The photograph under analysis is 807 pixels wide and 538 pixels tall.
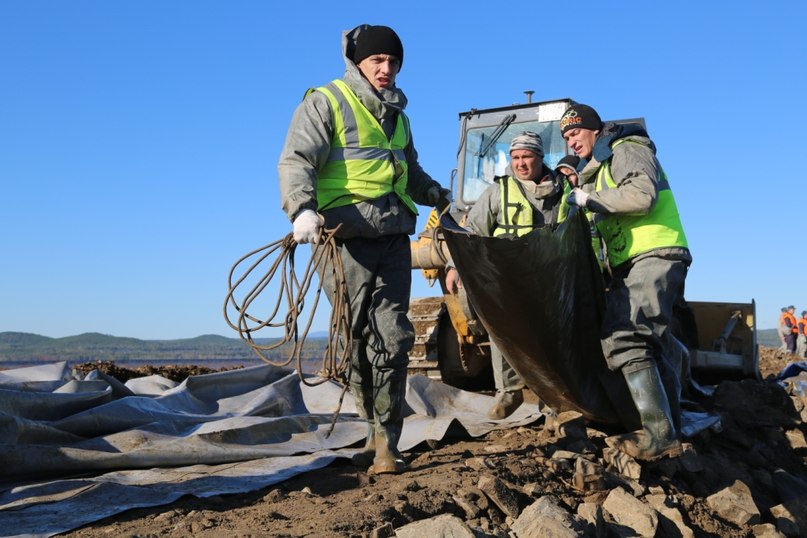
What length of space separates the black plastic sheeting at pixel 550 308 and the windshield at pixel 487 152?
4851 mm

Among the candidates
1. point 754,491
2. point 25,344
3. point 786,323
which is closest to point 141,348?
point 25,344

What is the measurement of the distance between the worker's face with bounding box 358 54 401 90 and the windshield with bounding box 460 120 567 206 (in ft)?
18.2

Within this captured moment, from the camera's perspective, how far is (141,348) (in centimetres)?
6462

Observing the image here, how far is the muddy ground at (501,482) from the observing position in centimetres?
350

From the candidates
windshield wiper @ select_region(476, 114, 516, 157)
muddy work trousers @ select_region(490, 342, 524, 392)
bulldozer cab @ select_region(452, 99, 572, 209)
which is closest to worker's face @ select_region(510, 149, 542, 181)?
muddy work trousers @ select_region(490, 342, 524, 392)

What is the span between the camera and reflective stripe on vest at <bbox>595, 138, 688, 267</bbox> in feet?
16.2

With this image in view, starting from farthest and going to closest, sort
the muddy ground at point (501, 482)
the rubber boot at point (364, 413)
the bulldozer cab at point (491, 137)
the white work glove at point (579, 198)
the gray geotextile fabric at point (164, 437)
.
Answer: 1. the bulldozer cab at point (491, 137)
2. the white work glove at point (579, 198)
3. the rubber boot at point (364, 413)
4. the gray geotextile fabric at point (164, 437)
5. the muddy ground at point (501, 482)

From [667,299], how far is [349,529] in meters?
2.35

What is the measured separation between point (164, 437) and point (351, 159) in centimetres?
183

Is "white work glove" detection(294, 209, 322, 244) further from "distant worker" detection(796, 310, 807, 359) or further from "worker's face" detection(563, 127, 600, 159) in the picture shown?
"distant worker" detection(796, 310, 807, 359)

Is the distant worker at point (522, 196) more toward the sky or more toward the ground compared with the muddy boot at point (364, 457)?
more toward the sky

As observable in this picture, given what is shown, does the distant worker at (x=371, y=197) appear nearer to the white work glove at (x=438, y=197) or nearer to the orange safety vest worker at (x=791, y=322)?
the white work glove at (x=438, y=197)

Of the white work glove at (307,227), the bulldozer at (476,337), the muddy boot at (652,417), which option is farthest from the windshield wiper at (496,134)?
the white work glove at (307,227)

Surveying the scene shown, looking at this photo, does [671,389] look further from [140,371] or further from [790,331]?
[790,331]
